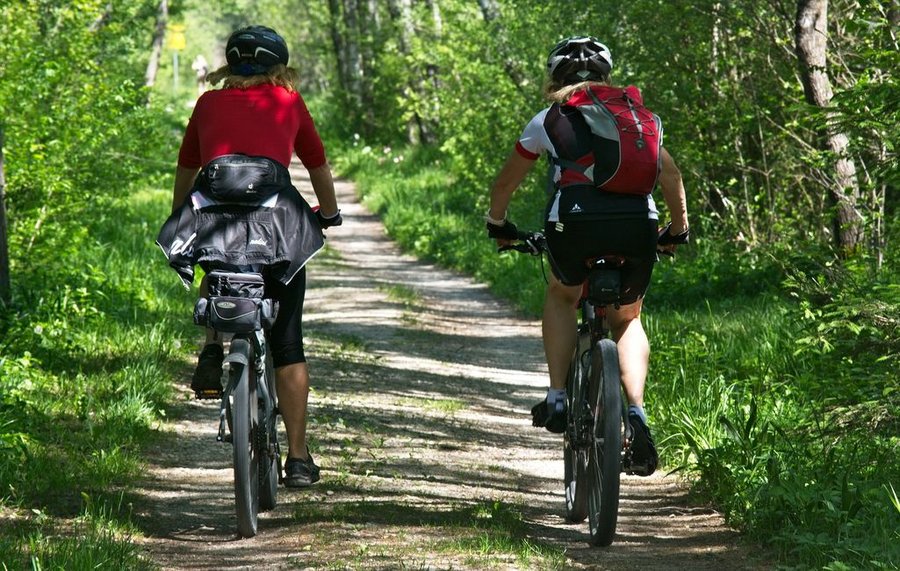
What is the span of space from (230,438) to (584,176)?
1698 mm

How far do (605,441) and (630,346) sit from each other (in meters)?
0.56

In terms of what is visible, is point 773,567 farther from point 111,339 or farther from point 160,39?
point 160,39

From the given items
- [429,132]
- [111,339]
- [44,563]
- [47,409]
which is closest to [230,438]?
[44,563]

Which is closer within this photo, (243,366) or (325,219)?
(243,366)

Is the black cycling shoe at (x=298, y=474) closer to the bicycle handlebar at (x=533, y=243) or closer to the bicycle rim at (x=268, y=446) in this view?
the bicycle rim at (x=268, y=446)

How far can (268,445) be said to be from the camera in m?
5.02

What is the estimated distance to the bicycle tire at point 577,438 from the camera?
197 inches

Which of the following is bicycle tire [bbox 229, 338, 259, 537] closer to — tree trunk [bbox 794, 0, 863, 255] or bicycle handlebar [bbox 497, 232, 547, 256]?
bicycle handlebar [bbox 497, 232, 547, 256]

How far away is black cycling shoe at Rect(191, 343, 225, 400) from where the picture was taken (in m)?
4.79

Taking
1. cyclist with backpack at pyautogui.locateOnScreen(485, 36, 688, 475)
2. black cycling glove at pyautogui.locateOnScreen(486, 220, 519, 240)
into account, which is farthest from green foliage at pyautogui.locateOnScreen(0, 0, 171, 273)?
cyclist with backpack at pyautogui.locateOnScreen(485, 36, 688, 475)

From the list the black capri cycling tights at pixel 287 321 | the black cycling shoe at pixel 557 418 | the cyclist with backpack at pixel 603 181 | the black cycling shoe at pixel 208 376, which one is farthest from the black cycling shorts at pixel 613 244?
the black cycling shoe at pixel 208 376

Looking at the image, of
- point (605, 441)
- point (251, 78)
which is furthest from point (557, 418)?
point (251, 78)

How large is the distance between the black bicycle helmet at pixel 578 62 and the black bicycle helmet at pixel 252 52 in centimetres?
109

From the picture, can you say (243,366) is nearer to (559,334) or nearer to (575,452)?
(559,334)
